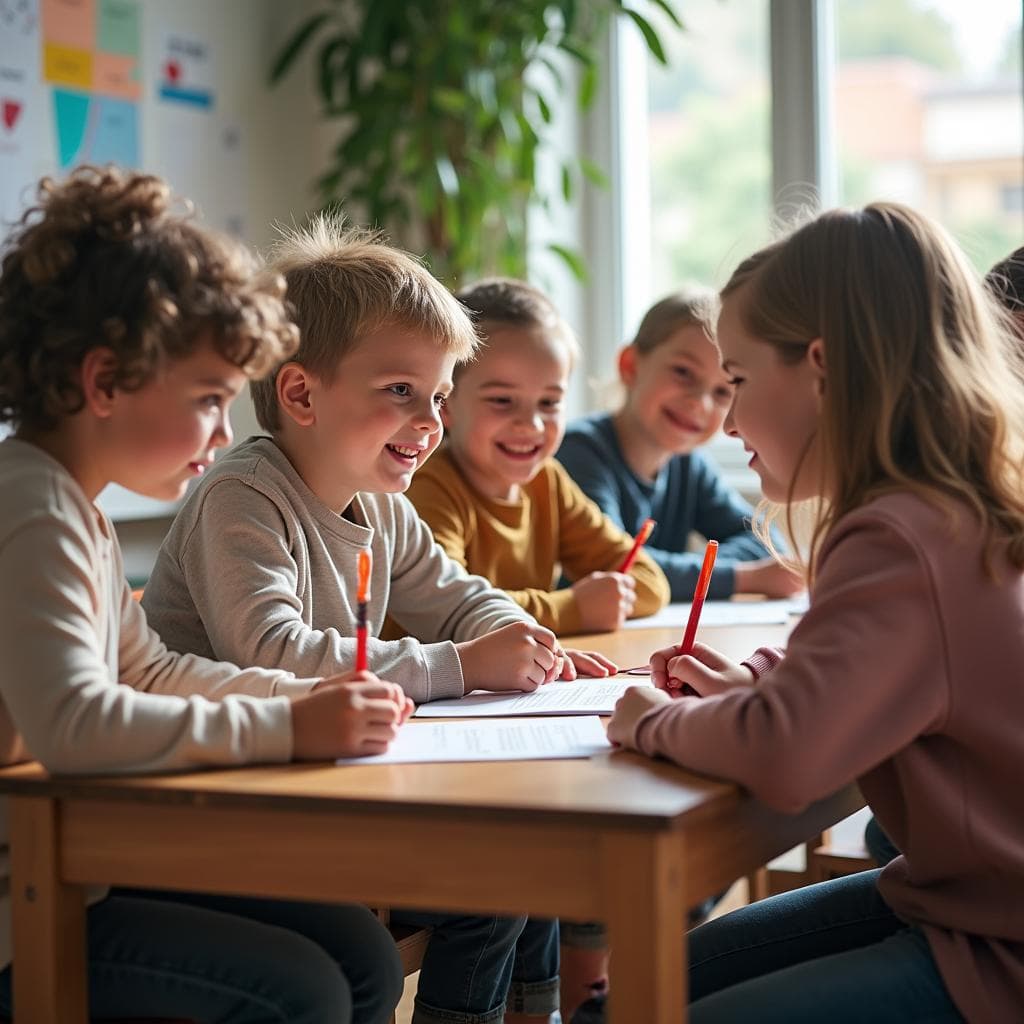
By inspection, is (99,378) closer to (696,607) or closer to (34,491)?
(34,491)

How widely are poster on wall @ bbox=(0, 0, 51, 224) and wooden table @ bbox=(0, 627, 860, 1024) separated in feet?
6.41

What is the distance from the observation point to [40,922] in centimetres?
110

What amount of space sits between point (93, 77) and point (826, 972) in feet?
8.28

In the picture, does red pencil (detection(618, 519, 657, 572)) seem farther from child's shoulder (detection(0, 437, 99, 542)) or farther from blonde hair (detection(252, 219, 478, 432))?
child's shoulder (detection(0, 437, 99, 542))

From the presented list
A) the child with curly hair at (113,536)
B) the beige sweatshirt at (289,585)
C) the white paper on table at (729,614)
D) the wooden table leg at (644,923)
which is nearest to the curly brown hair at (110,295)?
the child with curly hair at (113,536)

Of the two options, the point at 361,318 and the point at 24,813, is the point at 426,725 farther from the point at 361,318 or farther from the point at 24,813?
the point at 361,318

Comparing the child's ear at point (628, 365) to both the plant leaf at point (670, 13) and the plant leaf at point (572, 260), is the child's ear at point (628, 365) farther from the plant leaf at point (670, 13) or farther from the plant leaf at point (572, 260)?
the plant leaf at point (670, 13)

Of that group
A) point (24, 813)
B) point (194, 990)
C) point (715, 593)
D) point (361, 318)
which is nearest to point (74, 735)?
point (24, 813)

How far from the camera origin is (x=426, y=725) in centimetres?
127

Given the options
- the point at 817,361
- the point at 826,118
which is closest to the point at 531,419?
the point at 817,361

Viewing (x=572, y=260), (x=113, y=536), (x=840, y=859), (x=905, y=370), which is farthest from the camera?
(x=572, y=260)

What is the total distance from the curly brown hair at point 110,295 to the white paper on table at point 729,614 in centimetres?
95

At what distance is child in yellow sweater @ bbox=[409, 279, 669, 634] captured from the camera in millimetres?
1951

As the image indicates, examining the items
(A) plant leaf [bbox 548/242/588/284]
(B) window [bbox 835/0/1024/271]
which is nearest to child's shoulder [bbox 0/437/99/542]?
(A) plant leaf [bbox 548/242/588/284]
